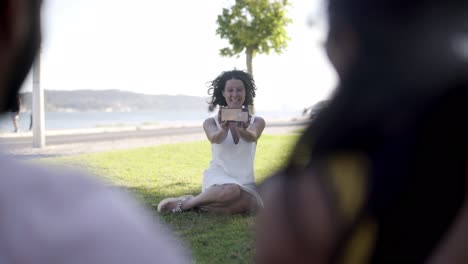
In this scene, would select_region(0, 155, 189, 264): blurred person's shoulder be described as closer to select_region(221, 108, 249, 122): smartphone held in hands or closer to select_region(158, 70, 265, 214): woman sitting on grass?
select_region(158, 70, 265, 214): woman sitting on grass

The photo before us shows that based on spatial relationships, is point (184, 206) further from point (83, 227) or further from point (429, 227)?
point (83, 227)

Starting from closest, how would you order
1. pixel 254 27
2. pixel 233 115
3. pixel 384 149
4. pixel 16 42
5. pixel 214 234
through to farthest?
1. pixel 16 42
2. pixel 384 149
3. pixel 214 234
4. pixel 233 115
5. pixel 254 27

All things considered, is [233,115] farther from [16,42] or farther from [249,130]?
[16,42]

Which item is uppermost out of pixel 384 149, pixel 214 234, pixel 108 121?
pixel 384 149

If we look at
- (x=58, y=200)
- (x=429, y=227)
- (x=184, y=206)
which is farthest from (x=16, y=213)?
(x=184, y=206)

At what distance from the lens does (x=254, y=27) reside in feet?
59.4

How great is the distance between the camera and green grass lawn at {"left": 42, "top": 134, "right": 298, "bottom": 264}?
3.78 meters

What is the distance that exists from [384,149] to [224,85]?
191 inches

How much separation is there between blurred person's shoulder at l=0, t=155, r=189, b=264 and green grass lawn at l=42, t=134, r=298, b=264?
0.44ft

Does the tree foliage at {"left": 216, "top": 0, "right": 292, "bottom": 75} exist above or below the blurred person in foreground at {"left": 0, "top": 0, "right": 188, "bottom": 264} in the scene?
above

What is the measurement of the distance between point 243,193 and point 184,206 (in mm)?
597

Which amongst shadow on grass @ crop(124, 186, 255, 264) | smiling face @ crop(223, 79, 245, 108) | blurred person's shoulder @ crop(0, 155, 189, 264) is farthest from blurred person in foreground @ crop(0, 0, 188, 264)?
smiling face @ crop(223, 79, 245, 108)

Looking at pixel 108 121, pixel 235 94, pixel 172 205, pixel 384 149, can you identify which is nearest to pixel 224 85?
pixel 235 94

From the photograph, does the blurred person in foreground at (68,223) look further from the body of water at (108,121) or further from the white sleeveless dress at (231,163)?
the white sleeveless dress at (231,163)
